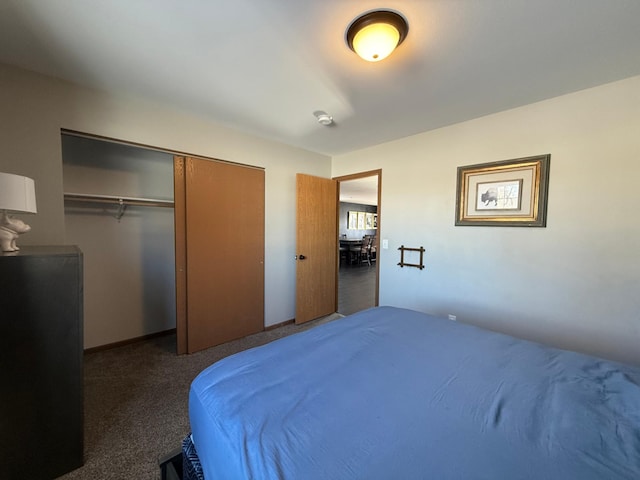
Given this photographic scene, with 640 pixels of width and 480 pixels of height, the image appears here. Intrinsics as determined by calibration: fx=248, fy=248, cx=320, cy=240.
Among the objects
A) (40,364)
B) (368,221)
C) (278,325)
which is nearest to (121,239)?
(40,364)

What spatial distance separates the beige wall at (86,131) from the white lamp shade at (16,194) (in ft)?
2.50

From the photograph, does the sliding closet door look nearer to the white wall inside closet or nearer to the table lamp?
the white wall inside closet

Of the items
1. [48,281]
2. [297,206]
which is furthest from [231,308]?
[48,281]

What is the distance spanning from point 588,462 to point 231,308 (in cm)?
284

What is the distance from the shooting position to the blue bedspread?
2.28ft

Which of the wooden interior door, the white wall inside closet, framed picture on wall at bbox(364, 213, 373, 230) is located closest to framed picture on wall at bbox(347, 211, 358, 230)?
framed picture on wall at bbox(364, 213, 373, 230)

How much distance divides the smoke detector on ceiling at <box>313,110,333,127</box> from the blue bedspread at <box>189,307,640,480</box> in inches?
80.7

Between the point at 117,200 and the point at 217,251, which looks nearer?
the point at 117,200

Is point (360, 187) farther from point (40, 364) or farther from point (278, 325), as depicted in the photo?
point (40, 364)

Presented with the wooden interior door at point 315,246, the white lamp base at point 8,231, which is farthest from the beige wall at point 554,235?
the white lamp base at point 8,231

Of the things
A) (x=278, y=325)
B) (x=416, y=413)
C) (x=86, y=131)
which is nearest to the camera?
(x=416, y=413)

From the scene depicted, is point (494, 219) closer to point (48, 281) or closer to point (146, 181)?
point (48, 281)

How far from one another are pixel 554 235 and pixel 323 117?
2.29m

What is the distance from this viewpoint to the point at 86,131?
2.06m
